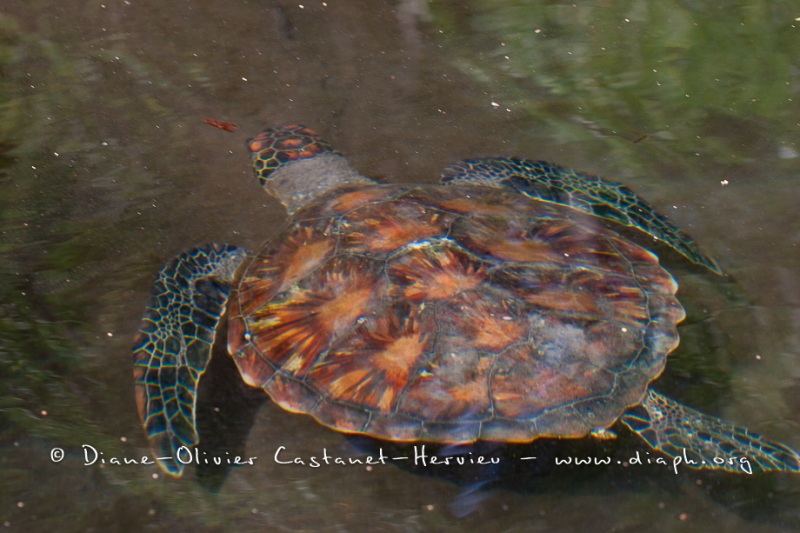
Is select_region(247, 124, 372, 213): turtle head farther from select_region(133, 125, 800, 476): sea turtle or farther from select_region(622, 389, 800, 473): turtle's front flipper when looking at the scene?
select_region(622, 389, 800, 473): turtle's front flipper

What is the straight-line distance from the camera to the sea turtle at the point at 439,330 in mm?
2732

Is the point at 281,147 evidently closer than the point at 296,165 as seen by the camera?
No

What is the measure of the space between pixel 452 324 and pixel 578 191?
1603 millimetres

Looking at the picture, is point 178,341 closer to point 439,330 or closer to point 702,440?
point 439,330

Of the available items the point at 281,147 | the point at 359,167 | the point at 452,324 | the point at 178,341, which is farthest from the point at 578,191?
the point at 178,341

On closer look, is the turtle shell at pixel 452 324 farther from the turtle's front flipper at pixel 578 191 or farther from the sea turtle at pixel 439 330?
the turtle's front flipper at pixel 578 191

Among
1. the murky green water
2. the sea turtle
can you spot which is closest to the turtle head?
the murky green water

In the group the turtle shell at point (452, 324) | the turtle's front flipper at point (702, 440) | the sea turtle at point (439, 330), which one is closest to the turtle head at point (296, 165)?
the sea turtle at point (439, 330)

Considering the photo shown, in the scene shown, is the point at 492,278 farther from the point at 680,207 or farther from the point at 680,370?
the point at 680,207

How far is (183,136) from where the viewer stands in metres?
4.30

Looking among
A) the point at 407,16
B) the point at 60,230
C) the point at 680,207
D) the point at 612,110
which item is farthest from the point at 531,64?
the point at 60,230

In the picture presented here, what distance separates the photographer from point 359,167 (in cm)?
421

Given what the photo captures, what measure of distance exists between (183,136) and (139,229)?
80cm

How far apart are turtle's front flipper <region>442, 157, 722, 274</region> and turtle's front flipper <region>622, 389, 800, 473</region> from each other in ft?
3.32
